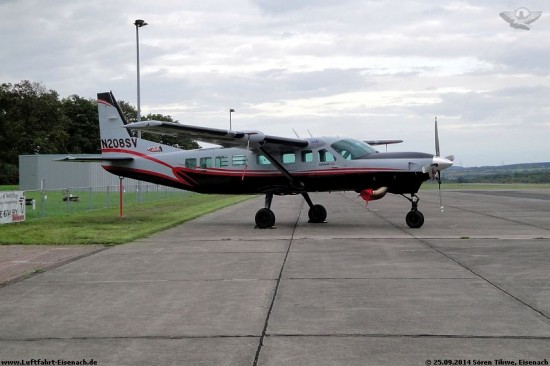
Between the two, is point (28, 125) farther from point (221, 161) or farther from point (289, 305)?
point (289, 305)

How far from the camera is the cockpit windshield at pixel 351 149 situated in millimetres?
18312

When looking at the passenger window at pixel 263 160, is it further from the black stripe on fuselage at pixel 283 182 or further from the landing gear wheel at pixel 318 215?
the landing gear wheel at pixel 318 215

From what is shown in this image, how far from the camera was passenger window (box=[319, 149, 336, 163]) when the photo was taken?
18484 millimetres

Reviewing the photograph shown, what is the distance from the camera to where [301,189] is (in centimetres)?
1909

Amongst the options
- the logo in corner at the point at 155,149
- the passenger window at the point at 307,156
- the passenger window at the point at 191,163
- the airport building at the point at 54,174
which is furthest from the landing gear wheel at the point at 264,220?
the airport building at the point at 54,174

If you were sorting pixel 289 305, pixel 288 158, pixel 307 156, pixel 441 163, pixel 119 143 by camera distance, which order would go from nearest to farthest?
pixel 289 305 < pixel 441 163 < pixel 307 156 < pixel 288 158 < pixel 119 143

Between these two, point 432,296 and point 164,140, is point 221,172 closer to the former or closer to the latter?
point 432,296

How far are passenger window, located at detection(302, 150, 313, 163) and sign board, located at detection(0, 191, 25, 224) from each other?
936cm

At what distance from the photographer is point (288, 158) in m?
19.0

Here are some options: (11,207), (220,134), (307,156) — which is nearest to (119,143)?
(11,207)

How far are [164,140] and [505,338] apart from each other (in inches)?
3444

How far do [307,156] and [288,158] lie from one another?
635mm

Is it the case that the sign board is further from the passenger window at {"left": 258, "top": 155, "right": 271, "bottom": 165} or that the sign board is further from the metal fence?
the passenger window at {"left": 258, "top": 155, "right": 271, "bottom": 165}

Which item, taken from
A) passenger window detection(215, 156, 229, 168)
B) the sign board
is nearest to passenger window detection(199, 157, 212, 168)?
passenger window detection(215, 156, 229, 168)
